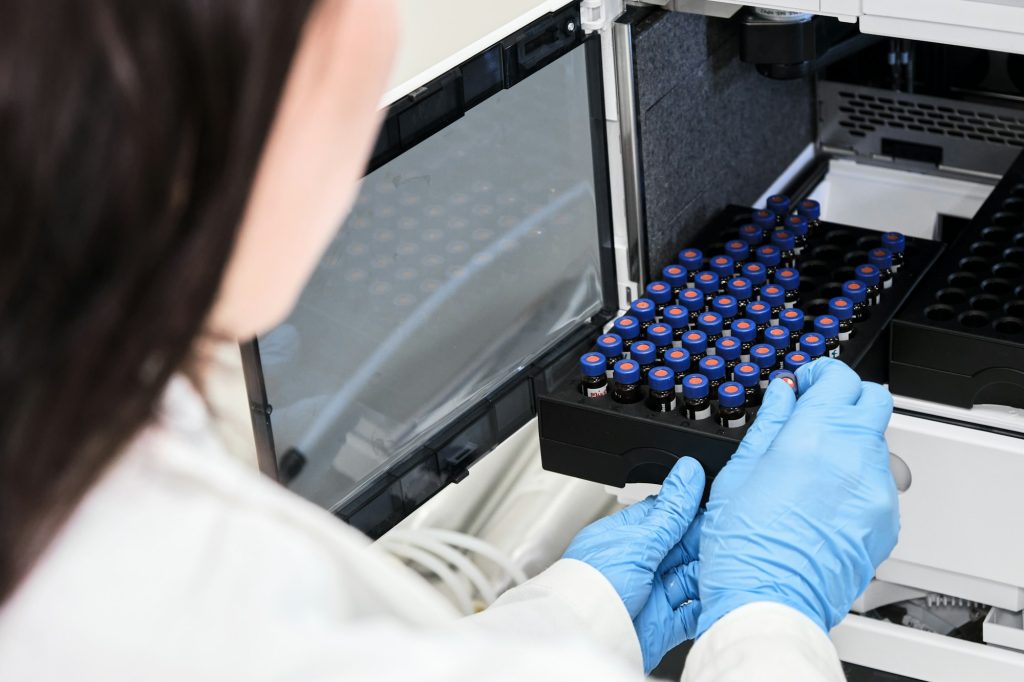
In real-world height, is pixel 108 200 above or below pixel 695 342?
above

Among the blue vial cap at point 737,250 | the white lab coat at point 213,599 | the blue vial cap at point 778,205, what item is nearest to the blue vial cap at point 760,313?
the blue vial cap at point 737,250

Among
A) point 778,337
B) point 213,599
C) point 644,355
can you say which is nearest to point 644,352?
point 644,355

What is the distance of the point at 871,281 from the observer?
3.29 feet

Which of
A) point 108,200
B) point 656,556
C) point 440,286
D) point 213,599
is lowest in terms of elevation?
point 656,556

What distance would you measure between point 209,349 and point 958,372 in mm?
706

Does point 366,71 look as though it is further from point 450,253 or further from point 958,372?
point 958,372

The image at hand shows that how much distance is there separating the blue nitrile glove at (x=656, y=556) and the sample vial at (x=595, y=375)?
91 millimetres

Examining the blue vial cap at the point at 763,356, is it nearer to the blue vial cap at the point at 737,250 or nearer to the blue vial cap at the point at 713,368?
the blue vial cap at the point at 713,368

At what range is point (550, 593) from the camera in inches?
31.1

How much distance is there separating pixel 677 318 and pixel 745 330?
0.06m

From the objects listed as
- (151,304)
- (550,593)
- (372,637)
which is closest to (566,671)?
(372,637)

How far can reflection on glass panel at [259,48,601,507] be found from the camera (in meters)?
0.84

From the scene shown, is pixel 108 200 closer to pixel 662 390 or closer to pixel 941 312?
pixel 662 390

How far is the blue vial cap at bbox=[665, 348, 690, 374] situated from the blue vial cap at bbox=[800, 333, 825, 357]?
3.7 inches
